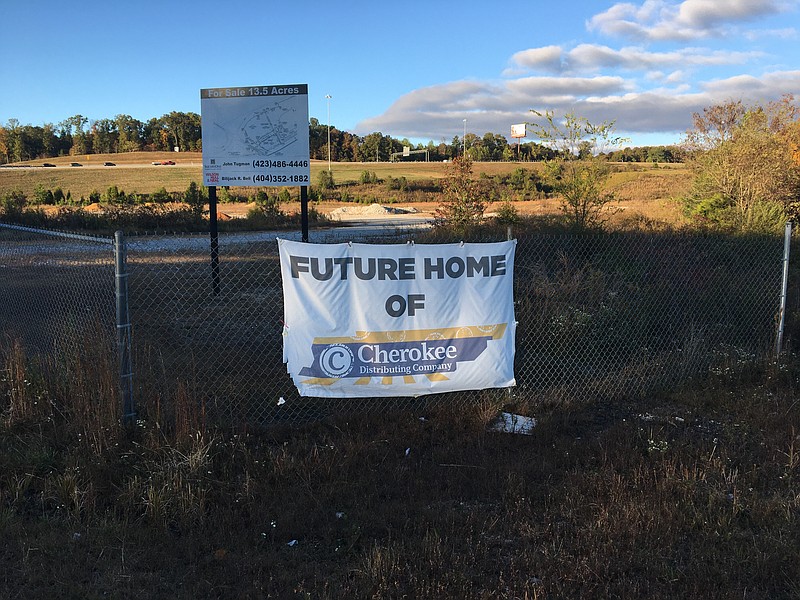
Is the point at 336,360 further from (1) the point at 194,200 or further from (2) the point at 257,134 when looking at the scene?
(1) the point at 194,200

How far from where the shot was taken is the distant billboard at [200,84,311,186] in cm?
1198

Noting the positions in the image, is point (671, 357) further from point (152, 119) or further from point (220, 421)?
point (152, 119)

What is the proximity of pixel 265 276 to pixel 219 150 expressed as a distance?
2885 millimetres

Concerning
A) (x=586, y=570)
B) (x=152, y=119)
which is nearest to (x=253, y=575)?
(x=586, y=570)

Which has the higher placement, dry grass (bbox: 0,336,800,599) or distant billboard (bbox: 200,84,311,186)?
distant billboard (bbox: 200,84,311,186)

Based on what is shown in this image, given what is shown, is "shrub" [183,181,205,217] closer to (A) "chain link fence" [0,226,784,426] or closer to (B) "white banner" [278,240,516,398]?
(A) "chain link fence" [0,226,784,426]

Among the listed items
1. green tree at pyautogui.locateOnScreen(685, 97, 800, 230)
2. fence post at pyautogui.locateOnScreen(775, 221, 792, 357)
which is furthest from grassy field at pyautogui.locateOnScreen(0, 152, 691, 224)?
fence post at pyautogui.locateOnScreen(775, 221, 792, 357)

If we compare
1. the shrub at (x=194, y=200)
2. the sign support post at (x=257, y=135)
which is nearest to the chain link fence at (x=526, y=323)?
the sign support post at (x=257, y=135)

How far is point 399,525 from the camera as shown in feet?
12.1

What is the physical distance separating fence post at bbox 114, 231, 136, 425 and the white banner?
1.15 metres

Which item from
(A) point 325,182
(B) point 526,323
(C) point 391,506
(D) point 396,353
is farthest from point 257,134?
(A) point 325,182

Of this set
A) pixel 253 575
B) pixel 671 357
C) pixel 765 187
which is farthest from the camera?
pixel 765 187

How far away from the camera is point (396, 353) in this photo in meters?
5.09

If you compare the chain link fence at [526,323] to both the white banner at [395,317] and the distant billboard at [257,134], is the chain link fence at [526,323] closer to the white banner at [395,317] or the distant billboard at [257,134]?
the white banner at [395,317]
